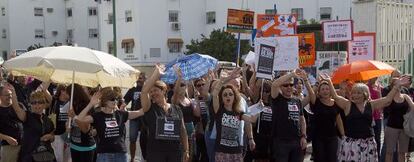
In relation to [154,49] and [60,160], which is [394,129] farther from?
[154,49]

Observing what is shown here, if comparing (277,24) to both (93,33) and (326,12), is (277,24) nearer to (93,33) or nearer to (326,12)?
(326,12)

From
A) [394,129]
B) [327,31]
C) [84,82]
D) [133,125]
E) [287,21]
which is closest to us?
[84,82]

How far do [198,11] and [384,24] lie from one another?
38954 millimetres

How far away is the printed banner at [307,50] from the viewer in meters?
13.8

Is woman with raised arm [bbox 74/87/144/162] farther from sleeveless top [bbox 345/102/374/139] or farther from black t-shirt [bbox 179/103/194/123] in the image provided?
sleeveless top [bbox 345/102/374/139]

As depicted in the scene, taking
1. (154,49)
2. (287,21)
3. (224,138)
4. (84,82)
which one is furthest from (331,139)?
(154,49)

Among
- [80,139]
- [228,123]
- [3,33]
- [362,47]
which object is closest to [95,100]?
[80,139]

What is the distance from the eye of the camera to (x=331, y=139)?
28.4 feet

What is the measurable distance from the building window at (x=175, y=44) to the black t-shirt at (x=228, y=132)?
44.8 meters

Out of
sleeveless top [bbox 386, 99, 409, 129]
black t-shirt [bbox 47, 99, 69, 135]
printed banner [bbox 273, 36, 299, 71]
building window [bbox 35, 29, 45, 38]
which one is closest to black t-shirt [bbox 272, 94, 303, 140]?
printed banner [bbox 273, 36, 299, 71]

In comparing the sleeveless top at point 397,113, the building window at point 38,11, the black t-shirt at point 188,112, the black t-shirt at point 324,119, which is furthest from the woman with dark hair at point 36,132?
the building window at point 38,11

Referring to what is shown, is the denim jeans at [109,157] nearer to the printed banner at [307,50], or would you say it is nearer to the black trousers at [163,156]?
the black trousers at [163,156]

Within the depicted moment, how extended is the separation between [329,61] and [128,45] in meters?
39.7

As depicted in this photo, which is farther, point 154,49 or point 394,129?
point 154,49
